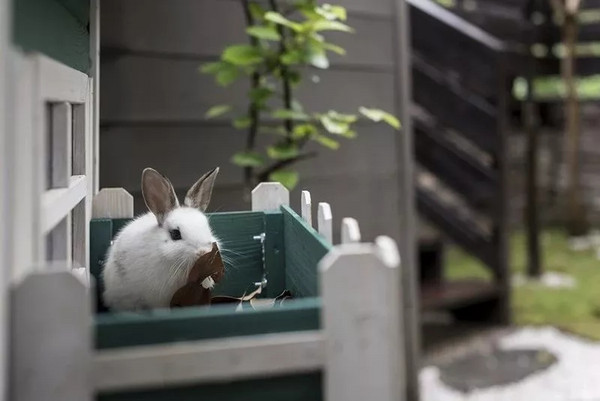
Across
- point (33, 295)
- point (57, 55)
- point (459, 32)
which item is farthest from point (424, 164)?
point (33, 295)

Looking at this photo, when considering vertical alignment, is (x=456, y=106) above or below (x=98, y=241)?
above

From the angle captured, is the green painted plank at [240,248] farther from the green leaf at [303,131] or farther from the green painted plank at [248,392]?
the green leaf at [303,131]

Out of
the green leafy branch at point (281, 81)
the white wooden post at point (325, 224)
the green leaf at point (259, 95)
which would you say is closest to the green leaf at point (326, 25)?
the green leafy branch at point (281, 81)

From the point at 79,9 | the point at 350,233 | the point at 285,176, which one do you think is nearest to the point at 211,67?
the point at 285,176

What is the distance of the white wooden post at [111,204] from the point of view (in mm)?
581

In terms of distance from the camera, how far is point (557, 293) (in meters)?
1.84

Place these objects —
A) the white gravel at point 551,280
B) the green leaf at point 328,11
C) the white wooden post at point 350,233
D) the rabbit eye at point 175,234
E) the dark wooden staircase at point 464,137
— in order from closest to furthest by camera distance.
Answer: the white wooden post at point 350,233 < the rabbit eye at point 175,234 < the green leaf at point 328,11 < the dark wooden staircase at point 464,137 < the white gravel at point 551,280

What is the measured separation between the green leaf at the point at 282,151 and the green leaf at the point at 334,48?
146 mm

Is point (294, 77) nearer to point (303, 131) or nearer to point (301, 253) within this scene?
point (303, 131)

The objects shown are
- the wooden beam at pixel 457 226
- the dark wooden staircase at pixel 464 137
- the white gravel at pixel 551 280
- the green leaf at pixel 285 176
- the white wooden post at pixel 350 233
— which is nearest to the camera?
the white wooden post at pixel 350 233

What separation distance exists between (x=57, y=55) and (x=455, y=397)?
1.14m

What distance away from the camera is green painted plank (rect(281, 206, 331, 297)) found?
435 millimetres

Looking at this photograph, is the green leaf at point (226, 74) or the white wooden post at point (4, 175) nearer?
the white wooden post at point (4, 175)

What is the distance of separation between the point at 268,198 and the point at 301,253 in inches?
4.9
